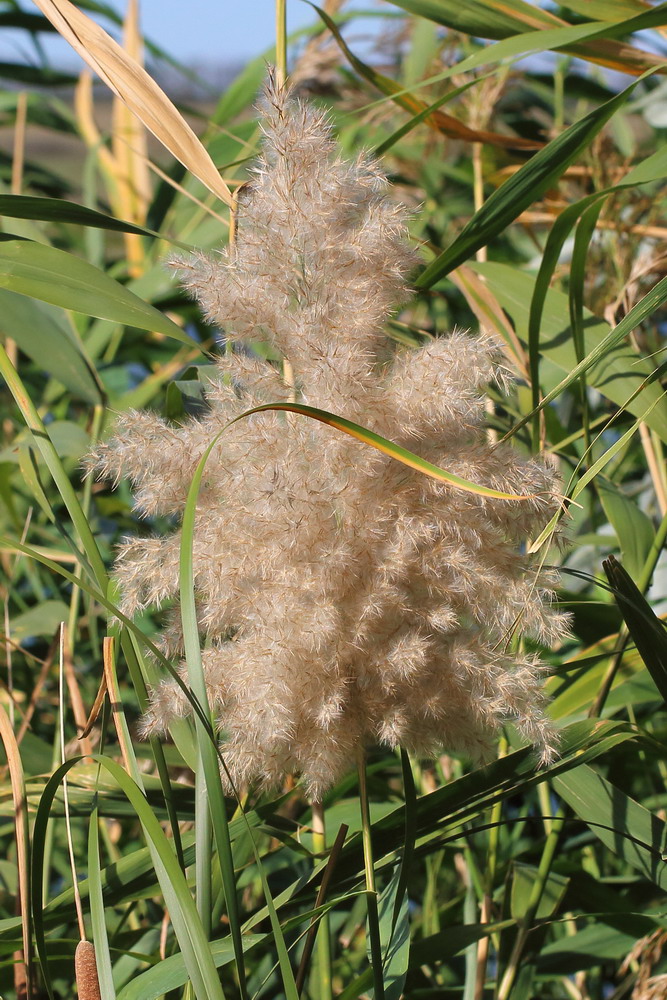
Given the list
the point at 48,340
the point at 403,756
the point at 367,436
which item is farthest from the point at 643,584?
the point at 48,340

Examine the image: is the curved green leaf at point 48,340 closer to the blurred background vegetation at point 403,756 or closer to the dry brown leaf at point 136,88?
the blurred background vegetation at point 403,756

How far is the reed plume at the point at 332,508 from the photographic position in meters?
0.57

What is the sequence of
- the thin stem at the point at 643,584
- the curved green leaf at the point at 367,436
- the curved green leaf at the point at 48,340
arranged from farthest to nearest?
the curved green leaf at the point at 48,340
the thin stem at the point at 643,584
the curved green leaf at the point at 367,436

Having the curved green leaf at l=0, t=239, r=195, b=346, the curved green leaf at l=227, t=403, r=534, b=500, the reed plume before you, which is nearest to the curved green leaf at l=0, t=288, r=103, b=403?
the curved green leaf at l=0, t=239, r=195, b=346

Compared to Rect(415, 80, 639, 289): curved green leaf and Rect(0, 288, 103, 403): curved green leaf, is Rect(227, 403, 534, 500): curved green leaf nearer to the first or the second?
Rect(415, 80, 639, 289): curved green leaf

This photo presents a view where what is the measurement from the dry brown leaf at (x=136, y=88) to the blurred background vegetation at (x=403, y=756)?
0.04 meters

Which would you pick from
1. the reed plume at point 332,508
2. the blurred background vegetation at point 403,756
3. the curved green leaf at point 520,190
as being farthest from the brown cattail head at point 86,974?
the curved green leaf at point 520,190

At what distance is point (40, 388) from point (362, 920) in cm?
124

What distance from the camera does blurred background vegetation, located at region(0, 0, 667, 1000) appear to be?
26.3 inches

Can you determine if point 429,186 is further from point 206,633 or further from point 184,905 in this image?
point 184,905

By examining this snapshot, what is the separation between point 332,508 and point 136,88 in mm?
402

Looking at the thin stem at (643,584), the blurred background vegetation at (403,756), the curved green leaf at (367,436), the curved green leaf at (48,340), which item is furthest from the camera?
the curved green leaf at (48,340)

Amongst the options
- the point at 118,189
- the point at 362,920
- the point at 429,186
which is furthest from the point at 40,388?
the point at 362,920

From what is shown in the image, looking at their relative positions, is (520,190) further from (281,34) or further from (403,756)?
(403,756)
